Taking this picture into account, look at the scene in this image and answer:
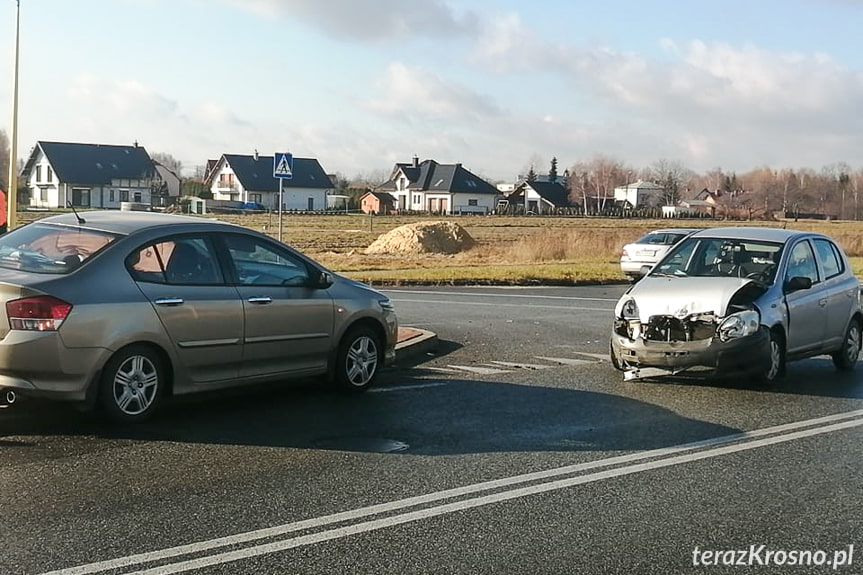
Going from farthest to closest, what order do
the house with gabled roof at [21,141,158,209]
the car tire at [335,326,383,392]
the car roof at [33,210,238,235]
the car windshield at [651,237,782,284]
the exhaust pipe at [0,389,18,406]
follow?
the house with gabled roof at [21,141,158,209] → the car windshield at [651,237,782,284] → the car tire at [335,326,383,392] → the car roof at [33,210,238,235] → the exhaust pipe at [0,389,18,406]

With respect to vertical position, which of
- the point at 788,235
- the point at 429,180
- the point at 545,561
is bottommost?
the point at 545,561

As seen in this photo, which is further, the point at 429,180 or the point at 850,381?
the point at 429,180

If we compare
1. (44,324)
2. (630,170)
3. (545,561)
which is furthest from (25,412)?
(630,170)

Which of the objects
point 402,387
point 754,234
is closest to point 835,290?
point 754,234

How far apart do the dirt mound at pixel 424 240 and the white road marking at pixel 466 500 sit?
32594 mm

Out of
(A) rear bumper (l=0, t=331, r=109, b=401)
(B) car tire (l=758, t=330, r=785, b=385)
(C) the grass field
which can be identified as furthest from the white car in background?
(A) rear bumper (l=0, t=331, r=109, b=401)

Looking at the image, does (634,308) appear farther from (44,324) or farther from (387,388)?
(44,324)

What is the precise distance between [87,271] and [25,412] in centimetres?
146

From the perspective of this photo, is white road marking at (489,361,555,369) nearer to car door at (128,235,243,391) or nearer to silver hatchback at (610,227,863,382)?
silver hatchback at (610,227,863,382)

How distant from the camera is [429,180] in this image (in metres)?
128

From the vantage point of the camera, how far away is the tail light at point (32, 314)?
7379 mm

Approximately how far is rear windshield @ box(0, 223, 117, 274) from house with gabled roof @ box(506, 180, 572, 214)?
128 metres

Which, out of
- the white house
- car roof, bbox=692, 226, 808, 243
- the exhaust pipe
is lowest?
the exhaust pipe

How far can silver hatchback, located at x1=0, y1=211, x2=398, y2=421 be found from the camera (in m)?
7.43
